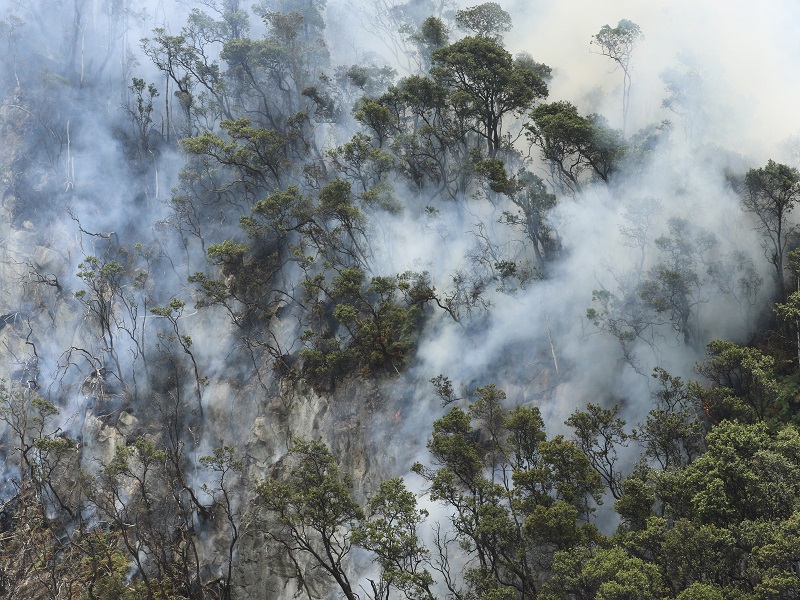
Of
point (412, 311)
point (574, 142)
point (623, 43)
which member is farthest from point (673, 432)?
point (623, 43)

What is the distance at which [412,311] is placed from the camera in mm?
36219

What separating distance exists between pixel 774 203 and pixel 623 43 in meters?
15.5

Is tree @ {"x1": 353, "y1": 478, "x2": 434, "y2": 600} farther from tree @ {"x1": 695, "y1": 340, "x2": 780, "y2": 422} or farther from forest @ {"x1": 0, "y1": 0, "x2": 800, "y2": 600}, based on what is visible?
tree @ {"x1": 695, "y1": 340, "x2": 780, "y2": 422}

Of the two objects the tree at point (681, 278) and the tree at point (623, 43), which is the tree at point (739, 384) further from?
the tree at point (623, 43)

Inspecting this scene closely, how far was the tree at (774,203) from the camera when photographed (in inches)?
1232

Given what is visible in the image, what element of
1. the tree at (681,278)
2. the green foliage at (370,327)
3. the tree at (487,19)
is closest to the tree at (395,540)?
the green foliage at (370,327)

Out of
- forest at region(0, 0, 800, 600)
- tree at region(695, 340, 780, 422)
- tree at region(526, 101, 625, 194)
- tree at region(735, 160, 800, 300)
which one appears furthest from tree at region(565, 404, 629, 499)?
tree at region(526, 101, 625, 194)

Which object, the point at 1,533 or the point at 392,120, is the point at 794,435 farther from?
the point at 1,533

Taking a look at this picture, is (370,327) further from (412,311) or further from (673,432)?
(673,432)

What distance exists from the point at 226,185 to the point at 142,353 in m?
12.2

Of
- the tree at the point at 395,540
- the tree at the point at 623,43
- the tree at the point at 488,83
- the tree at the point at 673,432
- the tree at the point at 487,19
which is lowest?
the tree at the point at 395,540

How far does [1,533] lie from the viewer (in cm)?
3881

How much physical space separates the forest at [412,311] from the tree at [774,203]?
173 mm

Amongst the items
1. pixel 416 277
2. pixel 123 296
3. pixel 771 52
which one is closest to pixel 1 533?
pixel 123 296
